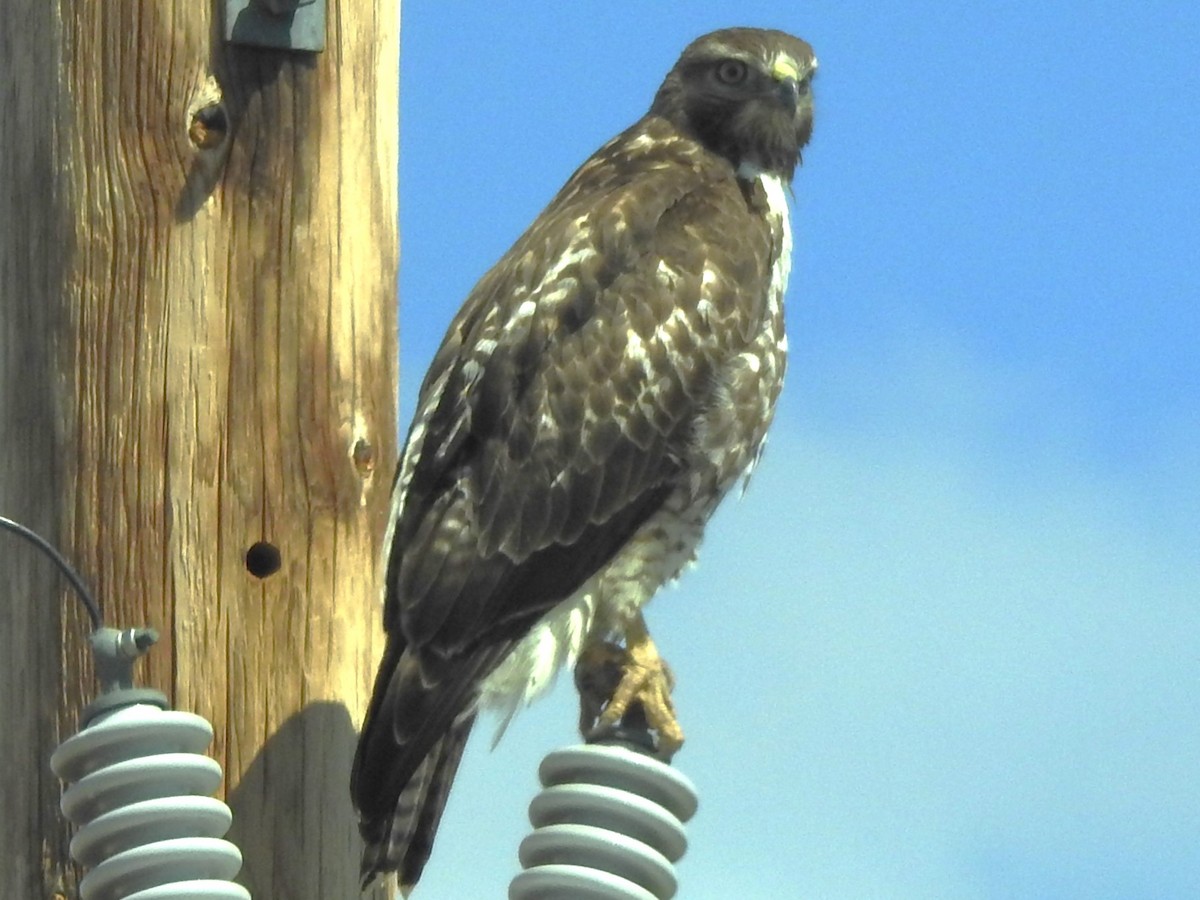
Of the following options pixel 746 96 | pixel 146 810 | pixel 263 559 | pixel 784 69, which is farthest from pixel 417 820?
pixel 784 69

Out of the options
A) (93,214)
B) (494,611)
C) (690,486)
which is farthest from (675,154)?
(93,214)

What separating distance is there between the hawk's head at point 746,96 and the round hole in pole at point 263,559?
225cm

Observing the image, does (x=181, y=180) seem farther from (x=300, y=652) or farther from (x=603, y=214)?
(x=603, y=214)

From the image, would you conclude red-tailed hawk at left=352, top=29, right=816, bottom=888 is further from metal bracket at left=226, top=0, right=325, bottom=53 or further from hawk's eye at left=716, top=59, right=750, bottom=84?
metal bracket at left=226, top=0, right=325, bottom=53

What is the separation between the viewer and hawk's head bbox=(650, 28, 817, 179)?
5.94m

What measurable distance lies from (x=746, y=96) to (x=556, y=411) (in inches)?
58.2

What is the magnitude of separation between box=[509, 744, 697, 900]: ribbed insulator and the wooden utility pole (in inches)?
20.7

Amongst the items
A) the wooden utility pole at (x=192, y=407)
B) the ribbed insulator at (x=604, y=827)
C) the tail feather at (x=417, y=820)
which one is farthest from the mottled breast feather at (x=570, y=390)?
the ribbed insulator at (x=604, y=827)

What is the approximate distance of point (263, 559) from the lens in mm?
4055

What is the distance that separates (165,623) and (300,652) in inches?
9.7

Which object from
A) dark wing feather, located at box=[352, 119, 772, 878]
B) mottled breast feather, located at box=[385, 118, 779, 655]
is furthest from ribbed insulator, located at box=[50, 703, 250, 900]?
mottled breast feather, located at box=[385, 118, 779, 655]

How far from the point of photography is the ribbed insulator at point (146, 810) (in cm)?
357

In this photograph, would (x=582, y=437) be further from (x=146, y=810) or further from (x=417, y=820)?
(x=146, y=810)

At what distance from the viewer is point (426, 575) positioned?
4.38 metres
